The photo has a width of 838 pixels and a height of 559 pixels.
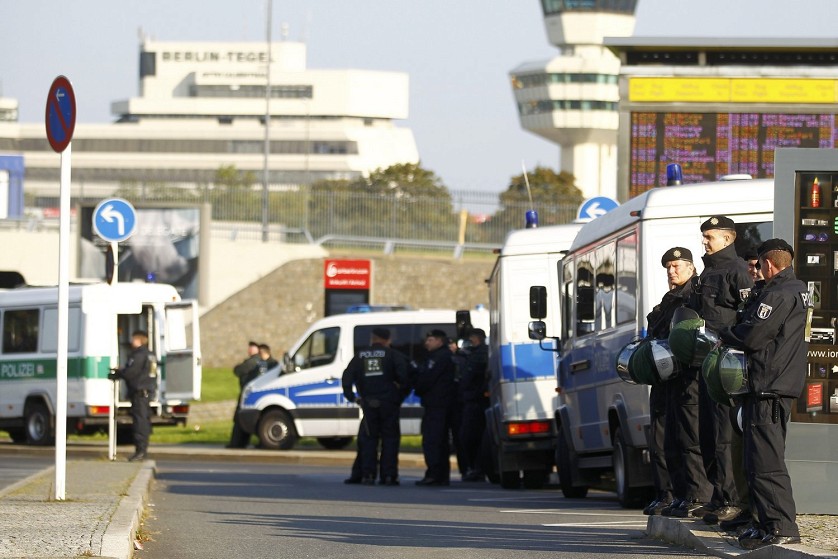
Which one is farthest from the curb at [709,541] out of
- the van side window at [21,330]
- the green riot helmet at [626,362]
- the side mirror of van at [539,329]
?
the van side window at [21,330]

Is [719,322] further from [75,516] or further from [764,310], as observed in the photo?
[75,516]

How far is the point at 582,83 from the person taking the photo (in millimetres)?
107250

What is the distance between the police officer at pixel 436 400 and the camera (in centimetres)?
1903

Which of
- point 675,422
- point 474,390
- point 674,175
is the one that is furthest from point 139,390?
point 675,422

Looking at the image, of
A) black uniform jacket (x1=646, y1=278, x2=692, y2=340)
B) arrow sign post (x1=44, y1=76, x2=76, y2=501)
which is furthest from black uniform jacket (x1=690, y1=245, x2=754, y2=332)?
arrow sign post (x1=44, y1=76, x2=76, y2=501)

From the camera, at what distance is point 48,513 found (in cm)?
1166

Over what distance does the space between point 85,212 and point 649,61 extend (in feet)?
61.3

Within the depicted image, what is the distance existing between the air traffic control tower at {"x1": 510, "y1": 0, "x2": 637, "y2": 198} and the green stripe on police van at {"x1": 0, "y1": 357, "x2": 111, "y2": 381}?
78.6m

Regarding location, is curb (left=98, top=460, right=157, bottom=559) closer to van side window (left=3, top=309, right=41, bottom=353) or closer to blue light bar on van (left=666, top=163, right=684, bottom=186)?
blue light bar on van (left=666, top=163, right=684, bottom=186)

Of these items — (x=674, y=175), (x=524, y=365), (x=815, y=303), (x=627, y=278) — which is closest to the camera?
(x=815, y=303)

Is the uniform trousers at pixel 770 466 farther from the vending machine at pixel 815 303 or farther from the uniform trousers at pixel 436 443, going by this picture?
the uniform trousers at pixel 436 443

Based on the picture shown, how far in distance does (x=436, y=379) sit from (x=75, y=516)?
26.8 ft

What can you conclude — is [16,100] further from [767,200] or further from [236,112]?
[767,200]

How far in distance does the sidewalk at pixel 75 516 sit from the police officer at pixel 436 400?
11.7ft
